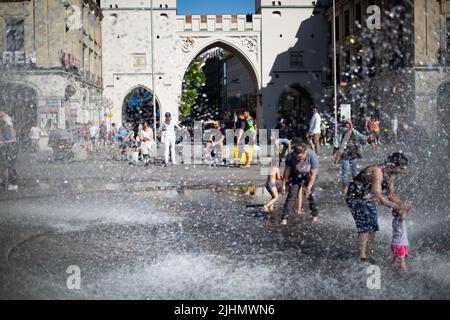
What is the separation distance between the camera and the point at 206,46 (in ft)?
134

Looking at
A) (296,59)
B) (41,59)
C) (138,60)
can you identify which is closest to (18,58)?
(41,59)

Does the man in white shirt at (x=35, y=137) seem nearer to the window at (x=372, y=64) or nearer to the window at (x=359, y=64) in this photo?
the window at (x=372, y=64)

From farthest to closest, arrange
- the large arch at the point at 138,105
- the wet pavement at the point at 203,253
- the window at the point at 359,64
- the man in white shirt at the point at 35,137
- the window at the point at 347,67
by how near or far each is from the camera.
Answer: the large arch at the point at 138,105, the window at the point at 347,67, the window at the point at 359,64, the man in white shirt at the point at 35,137, the wet pavement at the point at 203,253

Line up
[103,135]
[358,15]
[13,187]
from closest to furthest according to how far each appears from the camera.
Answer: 1. [13,187]
2. [103,135]
3. [358,15]

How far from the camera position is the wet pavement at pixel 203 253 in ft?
14.7

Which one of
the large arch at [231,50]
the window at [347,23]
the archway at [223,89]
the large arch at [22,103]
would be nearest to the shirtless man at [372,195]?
the large arch at [22,103]

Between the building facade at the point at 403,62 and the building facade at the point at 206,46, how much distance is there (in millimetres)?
5178

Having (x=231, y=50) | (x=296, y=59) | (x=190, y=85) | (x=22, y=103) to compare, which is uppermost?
(x=231, y=50)

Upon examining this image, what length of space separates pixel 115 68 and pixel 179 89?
470 centimetres

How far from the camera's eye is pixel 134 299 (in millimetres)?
4273

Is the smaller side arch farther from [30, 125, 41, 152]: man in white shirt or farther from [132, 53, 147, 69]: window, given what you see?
[30, 125, 41, 152]: man in white shirt

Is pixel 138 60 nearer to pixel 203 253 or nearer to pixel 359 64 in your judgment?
pixel 359 64

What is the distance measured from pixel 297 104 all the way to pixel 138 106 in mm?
13607

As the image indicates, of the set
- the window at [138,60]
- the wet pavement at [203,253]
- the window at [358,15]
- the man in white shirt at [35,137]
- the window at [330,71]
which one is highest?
the window at [358,15]
